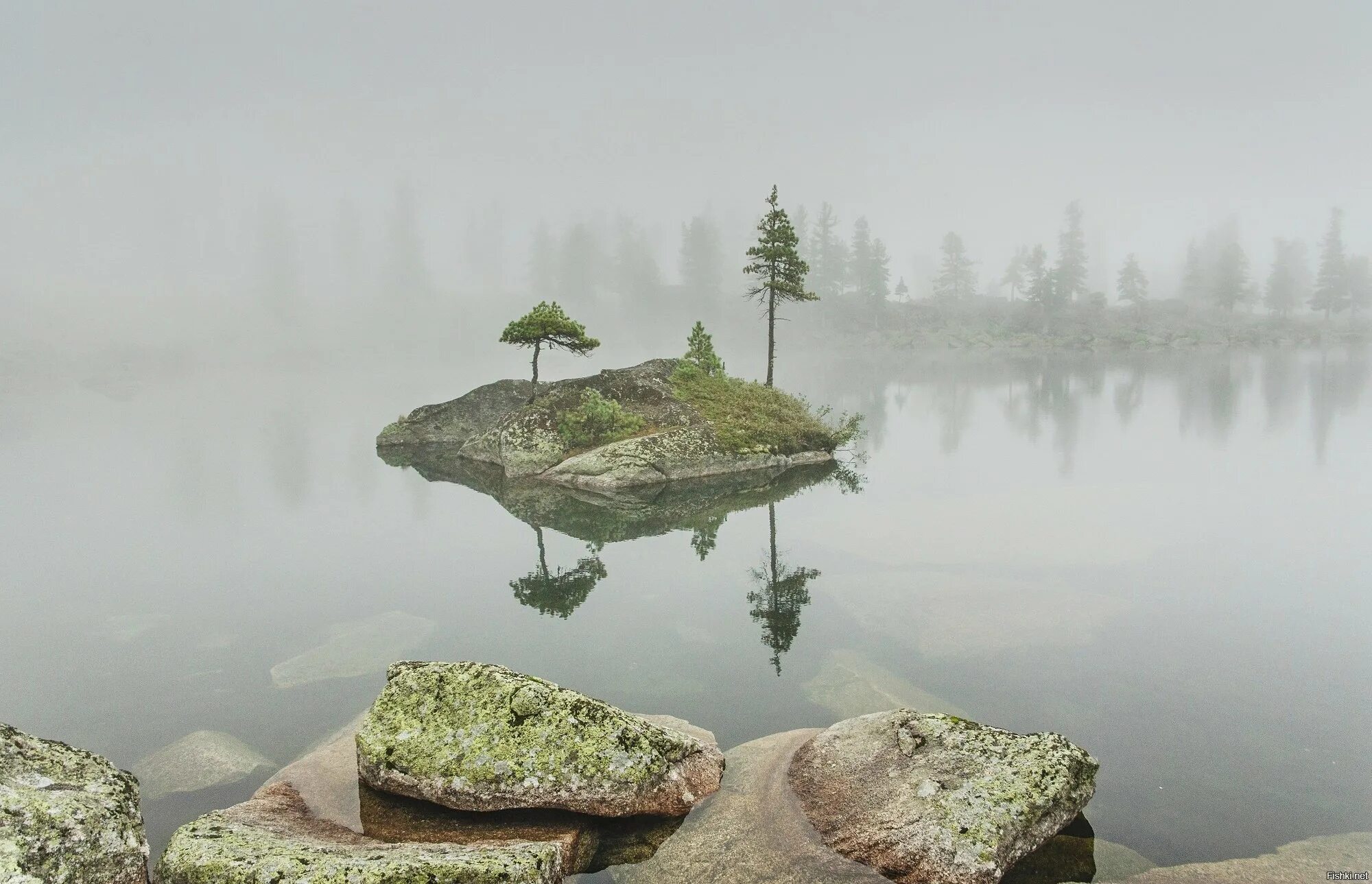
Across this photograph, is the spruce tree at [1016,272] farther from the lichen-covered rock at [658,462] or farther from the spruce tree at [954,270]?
the lichen-covered rock at [658,462]

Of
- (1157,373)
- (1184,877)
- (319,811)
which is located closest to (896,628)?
(1184,877)

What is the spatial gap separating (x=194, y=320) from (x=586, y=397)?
160m

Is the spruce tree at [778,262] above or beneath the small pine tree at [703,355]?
above

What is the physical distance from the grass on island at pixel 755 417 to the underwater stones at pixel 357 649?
2101cm

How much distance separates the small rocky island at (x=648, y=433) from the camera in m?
34.2

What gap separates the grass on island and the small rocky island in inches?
2.2

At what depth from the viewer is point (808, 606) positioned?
1789 centimetres

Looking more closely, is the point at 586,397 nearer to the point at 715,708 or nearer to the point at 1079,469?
the point at 1079,469

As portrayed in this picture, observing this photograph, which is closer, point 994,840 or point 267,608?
point 994,840

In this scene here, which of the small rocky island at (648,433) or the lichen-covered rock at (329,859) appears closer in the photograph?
the lichen-covered rock at (329,859)

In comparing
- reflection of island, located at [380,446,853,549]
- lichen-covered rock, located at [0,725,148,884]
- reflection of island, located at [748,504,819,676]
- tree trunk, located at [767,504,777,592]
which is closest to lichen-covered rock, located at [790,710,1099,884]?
reflection of island, located at [748,504,819,676]

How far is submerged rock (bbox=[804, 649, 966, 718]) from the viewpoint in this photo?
1280cm

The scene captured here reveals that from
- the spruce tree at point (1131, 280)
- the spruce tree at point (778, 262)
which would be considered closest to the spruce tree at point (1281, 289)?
the spruce tree at point (1131, 280)

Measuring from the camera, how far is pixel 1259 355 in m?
104
